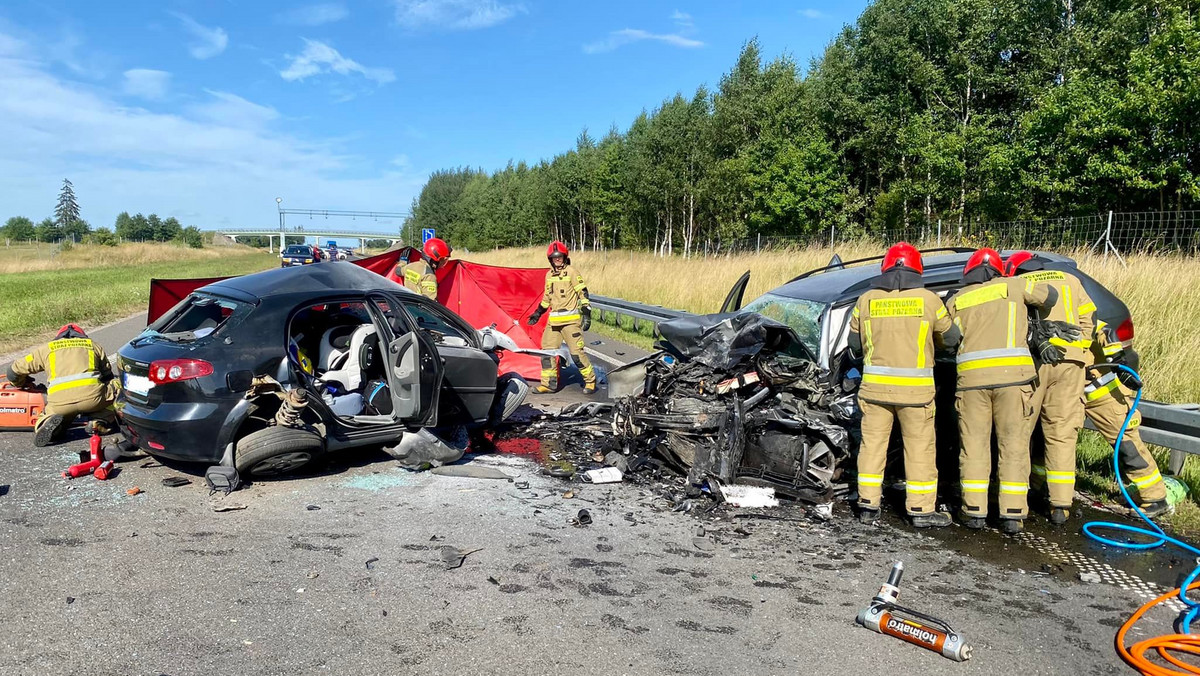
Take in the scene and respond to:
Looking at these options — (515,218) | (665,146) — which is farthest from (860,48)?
(515,218)

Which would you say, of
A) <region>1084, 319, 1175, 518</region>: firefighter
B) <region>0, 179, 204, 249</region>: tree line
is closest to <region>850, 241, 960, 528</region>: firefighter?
<region>1084, 319, 1175, 518</region>: firefighter

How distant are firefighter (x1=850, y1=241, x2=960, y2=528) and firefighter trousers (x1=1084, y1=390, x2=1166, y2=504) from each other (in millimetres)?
1394

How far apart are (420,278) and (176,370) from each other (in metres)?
4.53

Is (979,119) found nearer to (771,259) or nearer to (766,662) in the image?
(771,259)

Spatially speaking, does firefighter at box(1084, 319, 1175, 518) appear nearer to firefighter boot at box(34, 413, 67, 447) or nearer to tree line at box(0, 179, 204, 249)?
firefighter boot at box(34, 413, 67, 447)

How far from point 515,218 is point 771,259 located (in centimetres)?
5799

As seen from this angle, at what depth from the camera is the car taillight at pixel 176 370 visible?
16.1ft

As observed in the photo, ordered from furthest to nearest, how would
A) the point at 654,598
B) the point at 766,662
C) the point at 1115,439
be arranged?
the point at 1115,439
the point at 654,598
the point at 766,662

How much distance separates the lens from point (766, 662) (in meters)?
3.04

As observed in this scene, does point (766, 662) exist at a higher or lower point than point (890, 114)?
lower

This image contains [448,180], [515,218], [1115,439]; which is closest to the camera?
[1115,439]

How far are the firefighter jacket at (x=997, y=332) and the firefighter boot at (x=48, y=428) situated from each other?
6.95 meters

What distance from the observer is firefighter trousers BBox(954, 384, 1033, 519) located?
184 inches

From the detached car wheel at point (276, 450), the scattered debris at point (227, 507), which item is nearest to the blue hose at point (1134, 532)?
the detached car wheel at point (276, 450)
